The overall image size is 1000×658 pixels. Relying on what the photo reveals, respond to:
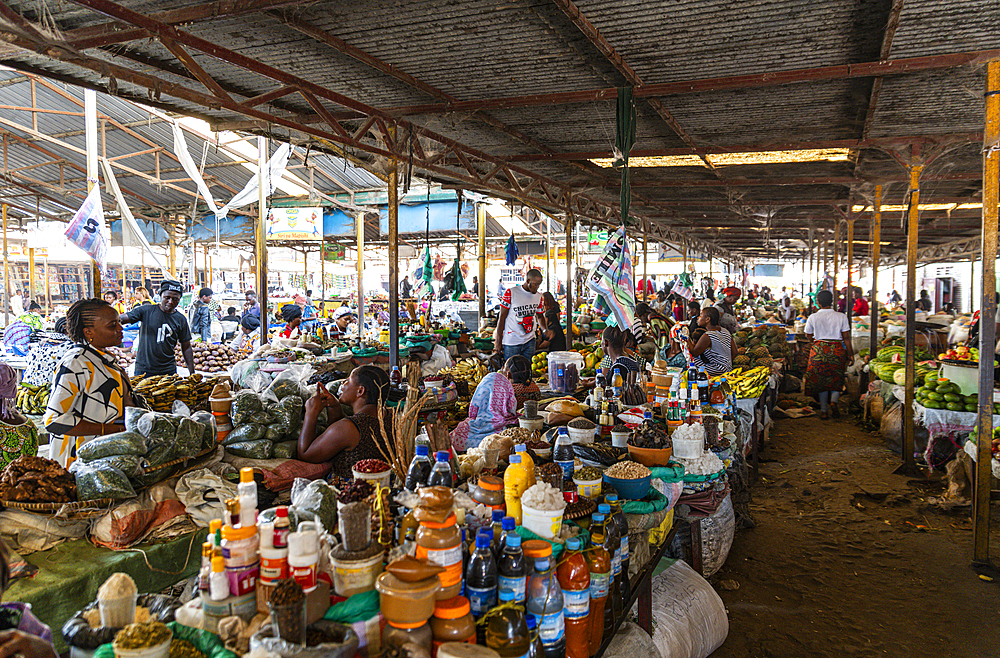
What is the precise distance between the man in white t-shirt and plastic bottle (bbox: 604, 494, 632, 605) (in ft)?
13.9

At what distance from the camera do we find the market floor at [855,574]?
342 centimetres

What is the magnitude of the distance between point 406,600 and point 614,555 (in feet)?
3.69

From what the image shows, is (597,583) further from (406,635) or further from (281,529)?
(281,529)

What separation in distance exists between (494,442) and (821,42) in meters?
3.39

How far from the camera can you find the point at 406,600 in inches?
60.3

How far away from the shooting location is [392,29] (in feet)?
12.4

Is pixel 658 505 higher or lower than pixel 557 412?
lower

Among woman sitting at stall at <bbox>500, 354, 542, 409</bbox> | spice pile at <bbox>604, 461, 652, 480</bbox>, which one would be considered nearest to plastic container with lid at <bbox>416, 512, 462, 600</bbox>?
spice pile at <bbox>604, 461, 652, 480</bbox>

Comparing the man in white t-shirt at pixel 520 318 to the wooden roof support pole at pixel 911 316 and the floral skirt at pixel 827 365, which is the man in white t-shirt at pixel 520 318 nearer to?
the wooden roof support pole at pixel 911 316

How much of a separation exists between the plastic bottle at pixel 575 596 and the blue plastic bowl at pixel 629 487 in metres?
0.81

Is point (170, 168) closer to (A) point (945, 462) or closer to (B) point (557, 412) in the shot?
(B) point (557, 412)

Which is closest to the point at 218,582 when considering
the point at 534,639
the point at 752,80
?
the point at 534,639

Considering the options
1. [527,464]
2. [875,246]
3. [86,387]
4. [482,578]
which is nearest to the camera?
[482,578]

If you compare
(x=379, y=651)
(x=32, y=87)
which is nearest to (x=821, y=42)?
(x=379, y=651)
